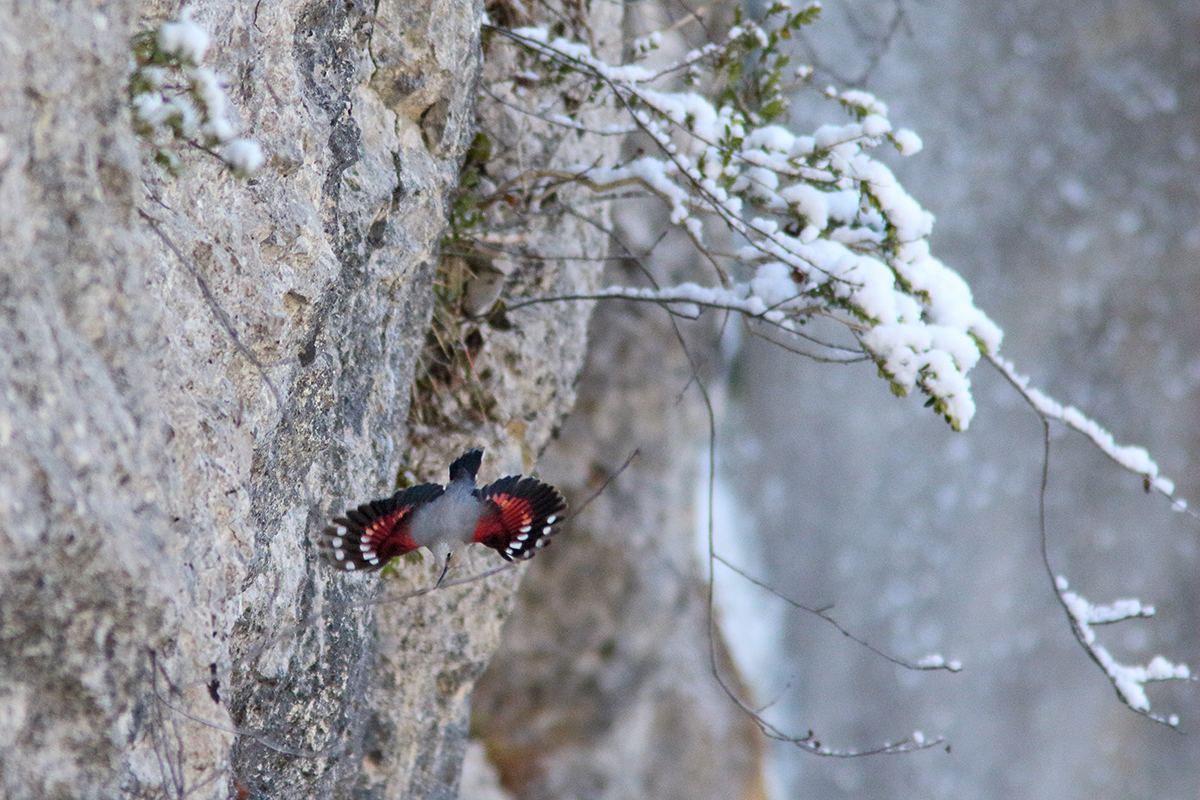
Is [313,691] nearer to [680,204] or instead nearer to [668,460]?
[680,204]

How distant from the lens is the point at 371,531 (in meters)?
2.03

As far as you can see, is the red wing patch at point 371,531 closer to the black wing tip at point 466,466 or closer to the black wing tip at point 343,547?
the black wing tip at point 343,547

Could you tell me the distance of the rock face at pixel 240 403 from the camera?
1.32 m

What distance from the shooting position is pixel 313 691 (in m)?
2.14

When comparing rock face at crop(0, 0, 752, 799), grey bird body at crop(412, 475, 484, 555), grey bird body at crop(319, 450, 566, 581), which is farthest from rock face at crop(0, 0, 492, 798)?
grey bird body at crop(412, 475, 484, 555)

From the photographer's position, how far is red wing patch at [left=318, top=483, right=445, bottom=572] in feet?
6.57

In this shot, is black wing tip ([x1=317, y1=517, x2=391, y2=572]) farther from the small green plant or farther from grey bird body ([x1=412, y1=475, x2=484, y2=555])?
the small green plant

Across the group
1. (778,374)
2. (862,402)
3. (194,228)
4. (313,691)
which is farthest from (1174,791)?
(194,228)

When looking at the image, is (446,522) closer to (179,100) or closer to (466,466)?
(466,466)

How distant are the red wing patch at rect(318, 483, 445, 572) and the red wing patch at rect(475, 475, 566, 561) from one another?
121mm

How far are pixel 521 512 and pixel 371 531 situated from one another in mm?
299

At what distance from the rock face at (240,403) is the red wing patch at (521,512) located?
31 cm

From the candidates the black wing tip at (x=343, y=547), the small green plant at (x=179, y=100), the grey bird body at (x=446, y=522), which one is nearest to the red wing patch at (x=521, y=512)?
the grey bird body at (x=446, y=522)

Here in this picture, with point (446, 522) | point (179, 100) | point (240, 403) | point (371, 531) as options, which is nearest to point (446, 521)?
point (446, 522)
